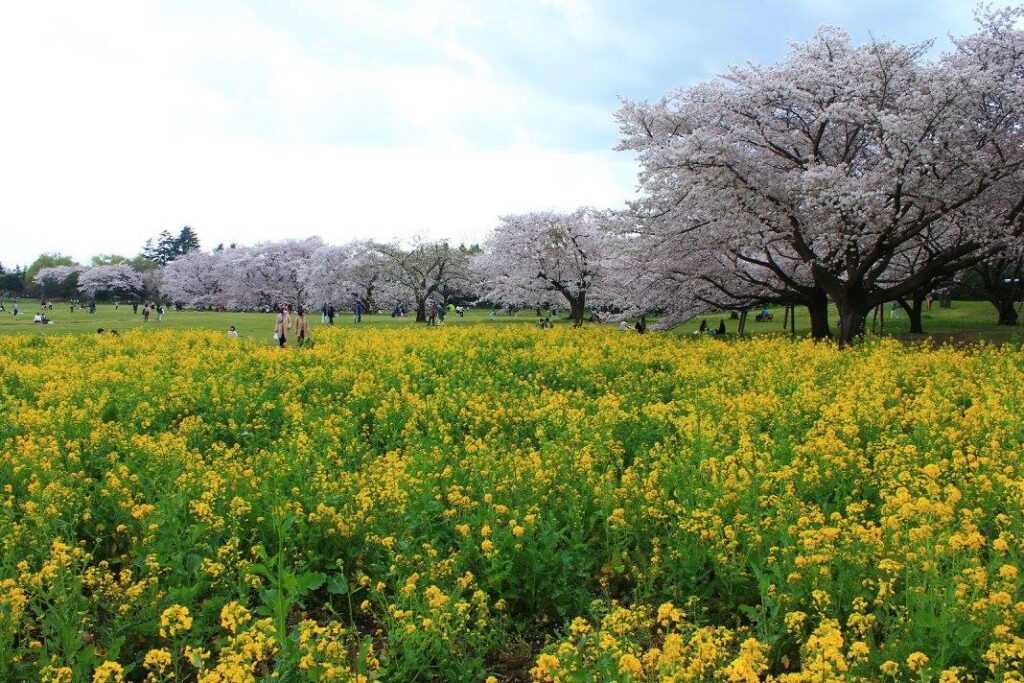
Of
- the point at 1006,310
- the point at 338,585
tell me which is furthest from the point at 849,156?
the point at 338,585

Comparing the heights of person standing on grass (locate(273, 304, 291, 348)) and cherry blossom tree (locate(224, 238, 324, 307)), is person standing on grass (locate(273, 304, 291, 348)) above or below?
below

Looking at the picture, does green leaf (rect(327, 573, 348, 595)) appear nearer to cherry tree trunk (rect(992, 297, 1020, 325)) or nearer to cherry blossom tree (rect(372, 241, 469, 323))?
cherry tree trunk (rect(992, 297, 1020, 325))

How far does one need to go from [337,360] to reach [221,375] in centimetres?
336

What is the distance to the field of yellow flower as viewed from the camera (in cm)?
380

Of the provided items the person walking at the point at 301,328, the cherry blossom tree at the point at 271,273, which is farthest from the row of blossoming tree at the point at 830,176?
the cherry blossom tree at the point at 271,273

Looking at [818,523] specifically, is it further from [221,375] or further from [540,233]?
[540,233]

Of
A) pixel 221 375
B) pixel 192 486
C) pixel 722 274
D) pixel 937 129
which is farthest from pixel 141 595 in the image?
pixel 722 274

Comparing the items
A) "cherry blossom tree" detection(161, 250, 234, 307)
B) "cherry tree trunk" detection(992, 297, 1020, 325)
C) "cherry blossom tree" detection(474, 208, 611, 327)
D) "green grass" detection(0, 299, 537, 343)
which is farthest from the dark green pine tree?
"cherry tree trunk" detection(992, 297, 1020, 325)

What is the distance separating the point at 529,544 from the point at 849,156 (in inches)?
882

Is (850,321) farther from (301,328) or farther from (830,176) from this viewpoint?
(301,328)

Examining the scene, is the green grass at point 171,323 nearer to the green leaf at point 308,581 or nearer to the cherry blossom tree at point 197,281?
the green leaf at point 308,581

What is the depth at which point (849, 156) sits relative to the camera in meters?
23.3

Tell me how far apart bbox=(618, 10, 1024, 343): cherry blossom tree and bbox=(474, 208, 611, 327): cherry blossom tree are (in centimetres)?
1912

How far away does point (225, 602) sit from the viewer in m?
4.69
